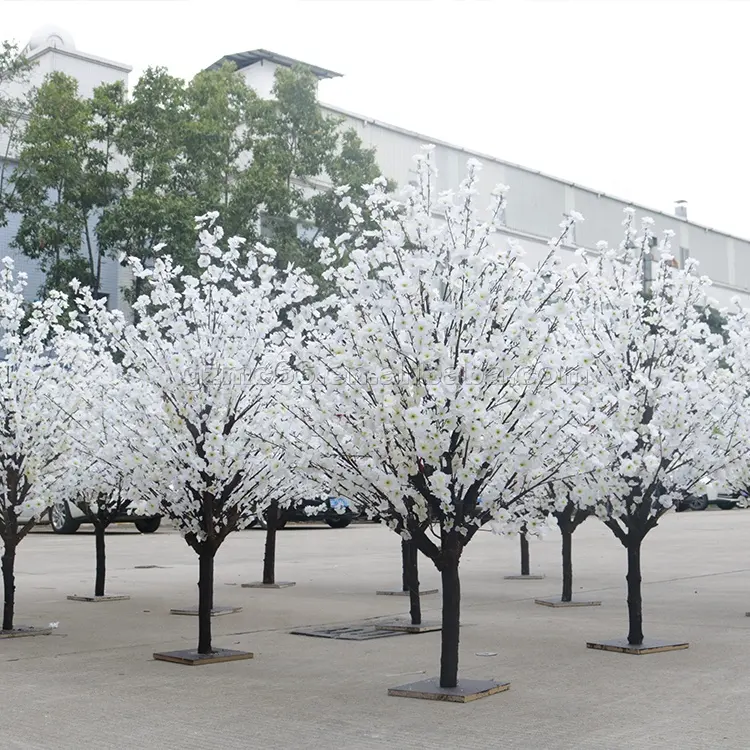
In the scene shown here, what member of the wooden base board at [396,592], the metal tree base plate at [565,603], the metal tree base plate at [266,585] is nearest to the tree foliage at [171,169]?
the metal tree base plate at [266,585]

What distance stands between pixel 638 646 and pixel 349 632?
124 inches

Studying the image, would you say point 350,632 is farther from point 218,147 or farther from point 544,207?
point 544,207

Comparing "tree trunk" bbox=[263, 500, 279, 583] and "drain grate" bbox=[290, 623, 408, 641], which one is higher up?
"tree trunk" bbox=[263, 500, 279, 583]

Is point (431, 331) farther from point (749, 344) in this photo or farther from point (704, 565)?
point (704, 565)

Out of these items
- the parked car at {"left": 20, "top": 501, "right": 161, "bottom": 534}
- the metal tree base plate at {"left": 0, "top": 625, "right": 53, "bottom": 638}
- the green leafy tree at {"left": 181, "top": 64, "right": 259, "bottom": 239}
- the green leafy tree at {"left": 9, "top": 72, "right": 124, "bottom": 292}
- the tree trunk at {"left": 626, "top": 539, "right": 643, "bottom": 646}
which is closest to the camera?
the tree trunk at {"left": 626, "top": 539, "right": 643, "bottom": 646}

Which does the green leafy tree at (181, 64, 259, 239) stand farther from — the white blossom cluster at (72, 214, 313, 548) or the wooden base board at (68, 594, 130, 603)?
the white blossom cluster at (72, 214, 313, 548)

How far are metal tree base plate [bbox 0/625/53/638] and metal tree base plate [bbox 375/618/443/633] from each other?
354cm

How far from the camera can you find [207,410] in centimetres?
1065

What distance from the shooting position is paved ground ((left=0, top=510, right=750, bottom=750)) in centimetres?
755

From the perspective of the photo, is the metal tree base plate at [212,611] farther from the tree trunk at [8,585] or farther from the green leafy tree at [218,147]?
the green leafy tree at [218,147]

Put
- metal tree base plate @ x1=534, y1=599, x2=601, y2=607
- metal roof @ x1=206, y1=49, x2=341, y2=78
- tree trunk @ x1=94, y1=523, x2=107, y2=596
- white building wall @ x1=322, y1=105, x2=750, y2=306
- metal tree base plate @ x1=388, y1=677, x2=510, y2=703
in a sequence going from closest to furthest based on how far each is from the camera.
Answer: metal tree base plate @ x1=388, y1=677, x2=510, y2=703
metal tree base plate @ x1=534, y1=599, x2=601, y2=607
tree trunk @ x1=94, y1=523, x2=107, y2=596
metal roof @ x1=206, y1=49, x2=341, y2=78
white building wall @ x1=322, y1=105, x2=750, y2=306

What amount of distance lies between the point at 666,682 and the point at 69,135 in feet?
86.6

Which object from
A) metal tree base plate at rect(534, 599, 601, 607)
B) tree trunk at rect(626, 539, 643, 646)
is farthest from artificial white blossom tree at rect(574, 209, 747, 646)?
metal tree base plate at rect(534, 599, 601, 607)

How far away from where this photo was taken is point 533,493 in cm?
909
